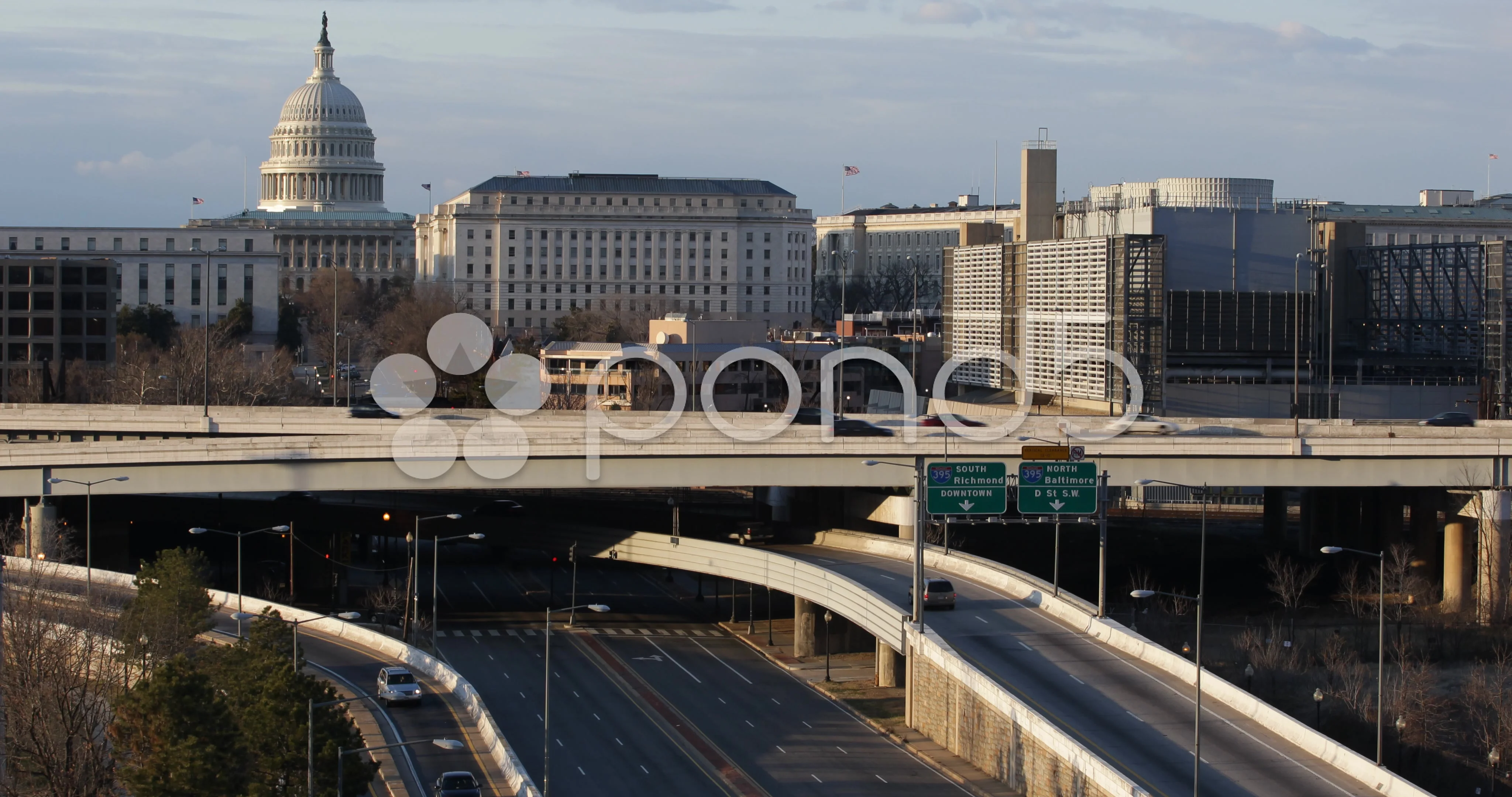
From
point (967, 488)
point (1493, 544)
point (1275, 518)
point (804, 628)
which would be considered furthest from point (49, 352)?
point (1493, 544)

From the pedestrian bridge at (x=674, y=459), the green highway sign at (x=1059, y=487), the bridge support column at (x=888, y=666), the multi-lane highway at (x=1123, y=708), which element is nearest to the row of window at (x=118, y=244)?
the pedestrian bridge at (x=674, y=459)

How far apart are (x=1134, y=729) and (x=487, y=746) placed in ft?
50.4

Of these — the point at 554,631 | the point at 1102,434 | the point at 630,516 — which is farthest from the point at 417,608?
the point at 1102,434

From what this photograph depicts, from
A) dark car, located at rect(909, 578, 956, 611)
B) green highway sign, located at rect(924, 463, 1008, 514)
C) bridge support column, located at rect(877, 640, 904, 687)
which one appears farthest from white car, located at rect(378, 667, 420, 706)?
green highway sign, located at rect(924, 463, 1008, 514)

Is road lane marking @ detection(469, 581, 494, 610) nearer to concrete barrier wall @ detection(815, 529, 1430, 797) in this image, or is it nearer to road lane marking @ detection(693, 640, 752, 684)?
road lane marking @ detection(693, 640, 752, 684)

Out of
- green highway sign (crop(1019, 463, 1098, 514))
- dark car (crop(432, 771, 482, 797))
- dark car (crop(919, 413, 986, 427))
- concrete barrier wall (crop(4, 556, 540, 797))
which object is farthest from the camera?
dark car (crop(919, 413, 986, 427))

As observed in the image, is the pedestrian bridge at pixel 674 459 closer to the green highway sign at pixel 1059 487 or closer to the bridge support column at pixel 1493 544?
the bridge support column at pixel 1493 544

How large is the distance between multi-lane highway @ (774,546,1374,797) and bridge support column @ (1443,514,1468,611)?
20.0 meters

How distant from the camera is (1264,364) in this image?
105500 millimetres

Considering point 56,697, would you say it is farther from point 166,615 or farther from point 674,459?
point 674,459

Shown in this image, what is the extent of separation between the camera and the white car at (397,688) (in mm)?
47656

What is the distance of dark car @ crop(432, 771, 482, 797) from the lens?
128 feet

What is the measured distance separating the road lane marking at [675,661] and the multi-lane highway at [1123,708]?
21.5ft

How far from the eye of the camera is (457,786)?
39469mm
